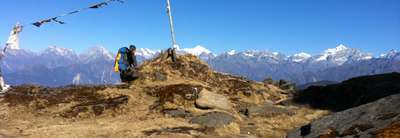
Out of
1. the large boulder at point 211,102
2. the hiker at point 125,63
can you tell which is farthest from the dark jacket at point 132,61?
the large boulder at point 211,102

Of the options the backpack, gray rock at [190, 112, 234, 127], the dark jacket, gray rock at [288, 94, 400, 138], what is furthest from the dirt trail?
gray rock at [288, 94, 400, 138]

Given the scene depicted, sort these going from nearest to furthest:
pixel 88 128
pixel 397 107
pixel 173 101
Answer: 1. pixel 397 107
2. pixel 88 128
3. pixel 173 101

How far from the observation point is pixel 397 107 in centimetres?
1398

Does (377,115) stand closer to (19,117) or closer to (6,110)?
(19,117)

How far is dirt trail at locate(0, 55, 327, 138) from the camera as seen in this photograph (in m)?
23.4

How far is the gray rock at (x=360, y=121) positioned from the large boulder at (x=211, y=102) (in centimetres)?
1154

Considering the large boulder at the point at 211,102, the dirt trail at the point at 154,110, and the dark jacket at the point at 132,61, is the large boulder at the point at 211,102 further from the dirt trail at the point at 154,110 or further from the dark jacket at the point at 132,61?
the dark jacket at the point at 132,61

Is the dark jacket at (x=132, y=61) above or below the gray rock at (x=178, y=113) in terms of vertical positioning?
above

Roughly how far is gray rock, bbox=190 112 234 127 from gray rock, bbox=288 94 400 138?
7.32 meters

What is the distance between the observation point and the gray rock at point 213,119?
23469 mm

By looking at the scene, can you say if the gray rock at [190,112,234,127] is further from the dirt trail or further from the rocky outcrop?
the rocky outcrop

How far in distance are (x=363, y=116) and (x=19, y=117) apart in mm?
19854

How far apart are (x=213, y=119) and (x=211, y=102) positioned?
13.6 ft

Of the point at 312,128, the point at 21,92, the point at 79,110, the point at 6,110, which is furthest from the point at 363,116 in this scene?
the point at 21,92
